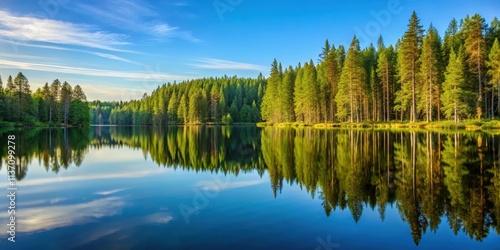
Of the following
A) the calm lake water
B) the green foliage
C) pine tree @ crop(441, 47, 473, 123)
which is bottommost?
the calm lake water

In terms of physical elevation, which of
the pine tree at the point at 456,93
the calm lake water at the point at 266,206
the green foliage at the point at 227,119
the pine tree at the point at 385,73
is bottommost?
the calm lake water at the point at 266,206

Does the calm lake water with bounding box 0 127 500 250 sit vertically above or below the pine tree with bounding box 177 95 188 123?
below

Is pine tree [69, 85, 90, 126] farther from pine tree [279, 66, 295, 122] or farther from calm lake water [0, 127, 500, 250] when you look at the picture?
calm lake water [0, 127, 500, 250]

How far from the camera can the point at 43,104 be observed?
104625 millimetres

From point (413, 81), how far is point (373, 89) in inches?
697

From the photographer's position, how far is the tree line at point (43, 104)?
90375 mm

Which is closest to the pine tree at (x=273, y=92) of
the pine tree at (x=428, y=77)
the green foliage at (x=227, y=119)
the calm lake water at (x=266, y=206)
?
the green foliage at (x=227, y=119)

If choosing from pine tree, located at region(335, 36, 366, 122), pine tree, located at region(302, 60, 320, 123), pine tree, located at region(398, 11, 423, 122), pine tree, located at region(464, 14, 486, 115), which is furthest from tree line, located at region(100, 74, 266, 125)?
pine tree, located at region(464, 14, 486, 115)

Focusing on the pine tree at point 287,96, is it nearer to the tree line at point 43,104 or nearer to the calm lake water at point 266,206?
the tree line at point 43,104

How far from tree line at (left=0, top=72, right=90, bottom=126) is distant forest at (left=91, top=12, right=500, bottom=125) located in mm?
59575

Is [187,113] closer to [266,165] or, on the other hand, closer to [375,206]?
[266,165]

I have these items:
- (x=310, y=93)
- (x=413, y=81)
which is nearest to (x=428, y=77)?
(x=413, y=81)

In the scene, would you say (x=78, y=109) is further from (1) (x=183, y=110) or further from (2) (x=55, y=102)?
(1) (x=183, y=110)

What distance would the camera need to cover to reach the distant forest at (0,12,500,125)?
185ft
